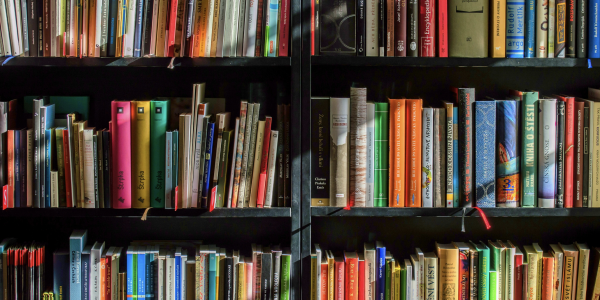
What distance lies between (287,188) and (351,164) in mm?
210

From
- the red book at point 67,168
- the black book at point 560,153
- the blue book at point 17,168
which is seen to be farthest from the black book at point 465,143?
the blue book at point 17,168

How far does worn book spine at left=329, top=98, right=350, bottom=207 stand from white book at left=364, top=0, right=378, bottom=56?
17 cm

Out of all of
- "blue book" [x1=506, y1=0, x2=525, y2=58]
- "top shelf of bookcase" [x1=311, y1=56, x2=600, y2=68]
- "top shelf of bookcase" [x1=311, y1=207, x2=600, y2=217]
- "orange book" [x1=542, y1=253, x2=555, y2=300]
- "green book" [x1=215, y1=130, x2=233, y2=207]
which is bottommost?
"orange book" [x1=542, y1=253, x2=555, y2=300]

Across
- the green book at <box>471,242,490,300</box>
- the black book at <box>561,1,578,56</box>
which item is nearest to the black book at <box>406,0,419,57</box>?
the black book at <box>561,1,578,56</box>

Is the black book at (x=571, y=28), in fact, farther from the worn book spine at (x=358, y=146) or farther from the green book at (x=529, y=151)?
the worn book spine at (x=358, y=146)

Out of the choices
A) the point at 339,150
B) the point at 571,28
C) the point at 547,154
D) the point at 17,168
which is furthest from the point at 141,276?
the point at 571,28

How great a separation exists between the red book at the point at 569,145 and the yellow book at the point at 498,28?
0.25m

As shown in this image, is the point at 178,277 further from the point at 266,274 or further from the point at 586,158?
the point at 586,158

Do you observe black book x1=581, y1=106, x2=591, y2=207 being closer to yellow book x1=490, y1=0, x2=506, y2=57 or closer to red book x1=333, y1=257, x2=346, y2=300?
yellow book x1=490, y1=0, x2=506, y2=57

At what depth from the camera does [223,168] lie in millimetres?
1525

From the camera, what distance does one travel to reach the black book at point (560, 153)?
5.02 feet

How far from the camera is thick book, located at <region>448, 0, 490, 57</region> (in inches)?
59.3

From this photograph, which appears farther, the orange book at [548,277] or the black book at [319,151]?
the orange book at [548,277]

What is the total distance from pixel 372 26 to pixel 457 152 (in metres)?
0.46
